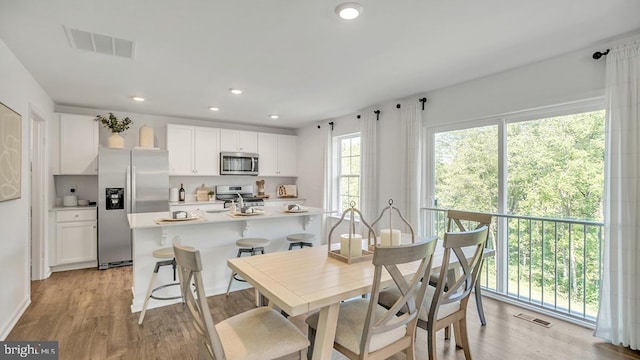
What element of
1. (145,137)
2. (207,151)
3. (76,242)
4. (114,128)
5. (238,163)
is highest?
(114,128)

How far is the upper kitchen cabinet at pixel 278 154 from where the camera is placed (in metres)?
6.21

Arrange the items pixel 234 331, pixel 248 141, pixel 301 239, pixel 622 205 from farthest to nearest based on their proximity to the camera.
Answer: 1. pixel 248 141
2. pixel 301 239
3. pixel 622 205
4. pixel 234 331

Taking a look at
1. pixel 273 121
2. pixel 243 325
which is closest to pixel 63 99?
pixel 273 121

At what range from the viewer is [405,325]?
5.64 ft

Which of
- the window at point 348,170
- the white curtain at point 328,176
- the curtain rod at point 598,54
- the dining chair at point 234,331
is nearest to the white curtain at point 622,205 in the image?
the curtain rod at point 598,54

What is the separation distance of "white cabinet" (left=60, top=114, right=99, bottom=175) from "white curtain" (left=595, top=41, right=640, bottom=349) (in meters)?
6.10

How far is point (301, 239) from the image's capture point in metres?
3.70

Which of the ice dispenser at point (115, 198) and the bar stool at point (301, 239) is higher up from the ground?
the ice dispenser at point (115, 198)

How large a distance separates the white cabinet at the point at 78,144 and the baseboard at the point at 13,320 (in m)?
2.07

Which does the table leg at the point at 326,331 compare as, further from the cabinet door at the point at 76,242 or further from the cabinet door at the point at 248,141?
the cabinet door at the point at 248,141

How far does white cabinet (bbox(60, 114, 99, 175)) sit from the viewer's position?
448 centimetres

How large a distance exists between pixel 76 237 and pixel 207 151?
7.51 ft

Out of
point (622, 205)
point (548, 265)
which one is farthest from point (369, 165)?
point (622, 205)

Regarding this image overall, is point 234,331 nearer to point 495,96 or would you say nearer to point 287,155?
point 495,96
